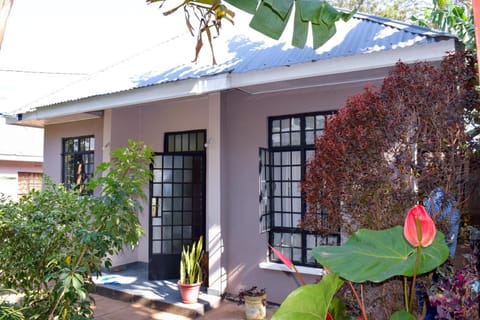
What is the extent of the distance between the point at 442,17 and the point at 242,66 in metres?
6.29

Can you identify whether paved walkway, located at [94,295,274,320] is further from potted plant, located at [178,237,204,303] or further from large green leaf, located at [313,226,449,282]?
large green leaf, located at [313,226,449,282]

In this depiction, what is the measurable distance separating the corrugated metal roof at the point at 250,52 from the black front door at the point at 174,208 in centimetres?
167

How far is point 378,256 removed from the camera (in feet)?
6.66

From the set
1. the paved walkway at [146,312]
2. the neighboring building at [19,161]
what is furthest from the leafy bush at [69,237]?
the neighboring building at [19,161]

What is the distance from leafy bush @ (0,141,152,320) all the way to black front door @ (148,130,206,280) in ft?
9.66

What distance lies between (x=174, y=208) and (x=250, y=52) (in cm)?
326

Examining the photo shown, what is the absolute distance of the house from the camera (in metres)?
4.96

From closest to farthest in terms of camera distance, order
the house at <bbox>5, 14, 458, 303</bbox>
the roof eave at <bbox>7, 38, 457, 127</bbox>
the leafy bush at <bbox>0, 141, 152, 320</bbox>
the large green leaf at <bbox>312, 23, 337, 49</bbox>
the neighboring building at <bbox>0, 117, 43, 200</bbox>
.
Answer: the large green leaf at <bbox>312, 23, 337, 49</bbox>, the leafy bush at <bbox>0, 141, 152, 320</bbox>, the roof eave at <bbox>7, 38, 457, 127</bbox>, the house at <bbox>5, 14, 458, 303</bbox>, the neighboring building at <bbox>0, 117, 43, 200</bbox>

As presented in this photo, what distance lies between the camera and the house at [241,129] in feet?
16.3

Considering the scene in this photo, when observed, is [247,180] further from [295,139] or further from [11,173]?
[11,173]

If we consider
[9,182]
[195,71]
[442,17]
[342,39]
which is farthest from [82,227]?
[9,182]

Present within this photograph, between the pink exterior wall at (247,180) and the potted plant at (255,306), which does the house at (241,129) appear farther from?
the potted plant at (255,306)

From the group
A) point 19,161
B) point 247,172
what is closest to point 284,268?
point 247,172

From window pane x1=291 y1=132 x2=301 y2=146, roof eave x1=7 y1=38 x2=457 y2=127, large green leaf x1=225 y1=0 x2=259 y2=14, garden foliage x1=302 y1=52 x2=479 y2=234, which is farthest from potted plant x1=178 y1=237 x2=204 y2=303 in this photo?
large green leaf x1=225 y1=0 x2=259 y2=14
